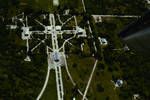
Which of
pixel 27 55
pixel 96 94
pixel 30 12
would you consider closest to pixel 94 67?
pixel 96 94

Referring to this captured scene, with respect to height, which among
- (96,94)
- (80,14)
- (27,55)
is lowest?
(96,94)

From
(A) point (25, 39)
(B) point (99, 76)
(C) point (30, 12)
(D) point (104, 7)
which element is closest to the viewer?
(B) point (99, 76)

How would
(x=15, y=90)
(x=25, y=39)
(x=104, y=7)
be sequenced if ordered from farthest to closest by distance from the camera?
(x=104, y=7) → (x=25, y=39) → (x=15, y=90)

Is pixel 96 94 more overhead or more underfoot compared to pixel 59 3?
more underfoot

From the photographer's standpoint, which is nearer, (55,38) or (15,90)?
(15,90)

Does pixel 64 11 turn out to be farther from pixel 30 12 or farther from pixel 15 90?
pixel 15 90

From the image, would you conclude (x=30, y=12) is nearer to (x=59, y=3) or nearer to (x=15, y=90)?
→ (x=59, y=3)

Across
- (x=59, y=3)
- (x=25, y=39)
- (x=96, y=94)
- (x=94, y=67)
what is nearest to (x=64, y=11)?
(x=59, y=3)
